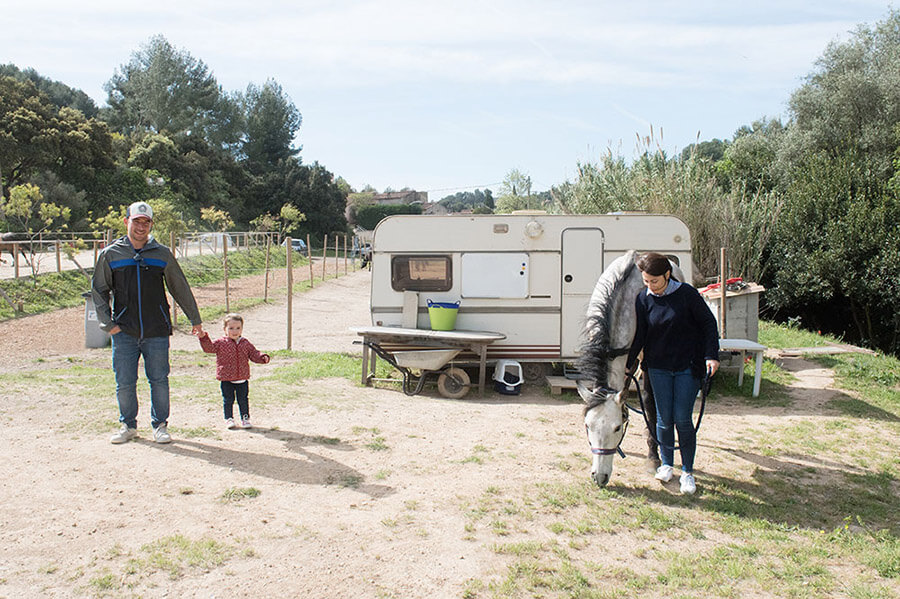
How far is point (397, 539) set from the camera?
3803mm

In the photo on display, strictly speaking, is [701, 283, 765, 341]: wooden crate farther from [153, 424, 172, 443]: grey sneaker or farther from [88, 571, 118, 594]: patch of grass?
[88, 571, 118, 594]: patch of grass

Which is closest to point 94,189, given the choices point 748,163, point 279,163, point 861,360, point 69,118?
point 69,118

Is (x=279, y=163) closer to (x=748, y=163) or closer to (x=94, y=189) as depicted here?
(x=94, y=189)

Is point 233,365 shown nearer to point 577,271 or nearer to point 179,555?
point 179,555

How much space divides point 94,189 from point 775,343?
1490 inches

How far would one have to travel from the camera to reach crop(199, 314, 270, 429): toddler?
18.9ft

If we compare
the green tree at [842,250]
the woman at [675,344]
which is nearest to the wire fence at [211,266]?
the woman at [675,344]

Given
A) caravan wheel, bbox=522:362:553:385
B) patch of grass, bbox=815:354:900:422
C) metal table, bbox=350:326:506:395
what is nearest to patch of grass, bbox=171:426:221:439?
metal table, bbox=350:326:506:395

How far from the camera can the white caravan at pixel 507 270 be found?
27.7 feet

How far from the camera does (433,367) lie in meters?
8.03

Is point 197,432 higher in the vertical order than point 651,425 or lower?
lower

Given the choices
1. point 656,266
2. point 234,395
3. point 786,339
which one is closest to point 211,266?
point 786,339

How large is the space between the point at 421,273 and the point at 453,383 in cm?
151

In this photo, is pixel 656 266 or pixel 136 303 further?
pixel 136 303
